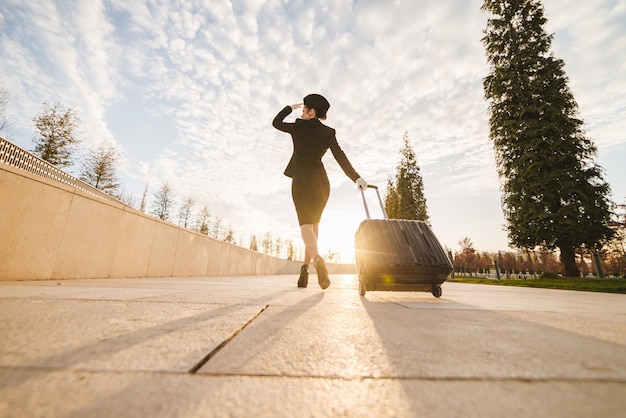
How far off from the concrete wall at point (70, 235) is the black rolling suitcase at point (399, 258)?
3802mm

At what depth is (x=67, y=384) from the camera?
0.57 meters

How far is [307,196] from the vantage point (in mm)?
3350

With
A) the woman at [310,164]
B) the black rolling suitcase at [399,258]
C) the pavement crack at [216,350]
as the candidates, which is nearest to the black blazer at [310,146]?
the woman at [310,164]

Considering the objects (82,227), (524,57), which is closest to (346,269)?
(524,57)

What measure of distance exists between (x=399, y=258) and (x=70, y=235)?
437 cm

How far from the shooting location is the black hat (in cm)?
361

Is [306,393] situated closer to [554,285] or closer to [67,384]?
[67,384]

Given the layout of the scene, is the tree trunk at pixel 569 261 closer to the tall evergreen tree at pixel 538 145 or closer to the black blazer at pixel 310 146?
the tall evergreen tree at pixel 538 145

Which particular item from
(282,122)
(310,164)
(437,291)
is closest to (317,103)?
(282,122)

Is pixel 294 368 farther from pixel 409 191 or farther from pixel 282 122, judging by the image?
pixel 409 191

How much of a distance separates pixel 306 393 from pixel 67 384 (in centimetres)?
50

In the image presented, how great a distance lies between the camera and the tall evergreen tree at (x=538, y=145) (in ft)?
38.0

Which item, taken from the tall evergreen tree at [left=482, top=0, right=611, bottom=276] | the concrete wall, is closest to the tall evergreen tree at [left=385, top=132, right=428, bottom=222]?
the tall evergreen tree at [left=482, top=0, right=611, bottom=276]

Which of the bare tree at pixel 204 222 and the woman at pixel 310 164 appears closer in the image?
the woman at pixel 310 164
